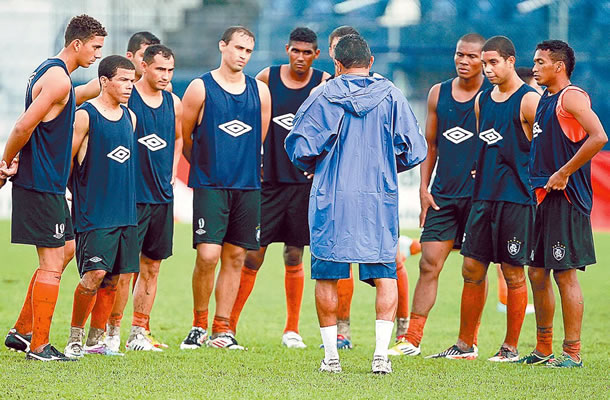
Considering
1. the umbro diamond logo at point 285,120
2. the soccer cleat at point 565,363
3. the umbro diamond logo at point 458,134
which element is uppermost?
the umbro diamond logo at point 285,120

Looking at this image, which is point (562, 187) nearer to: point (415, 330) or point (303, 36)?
→ point (415, 330)

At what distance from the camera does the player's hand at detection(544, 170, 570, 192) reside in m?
7.02

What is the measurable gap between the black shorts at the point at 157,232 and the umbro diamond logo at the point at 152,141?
44 centimetres

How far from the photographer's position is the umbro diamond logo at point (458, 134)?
324 inches

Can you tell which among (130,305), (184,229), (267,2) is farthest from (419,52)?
(130,305)

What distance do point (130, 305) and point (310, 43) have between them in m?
3.92

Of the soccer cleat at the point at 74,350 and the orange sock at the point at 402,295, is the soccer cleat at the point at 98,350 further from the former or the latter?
the orange sock at the point at 402,295

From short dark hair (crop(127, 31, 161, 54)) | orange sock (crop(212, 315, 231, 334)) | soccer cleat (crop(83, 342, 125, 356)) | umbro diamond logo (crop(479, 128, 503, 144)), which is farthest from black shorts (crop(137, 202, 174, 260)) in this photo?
umbro diamond logo (crop(479, 128, 503, 144))

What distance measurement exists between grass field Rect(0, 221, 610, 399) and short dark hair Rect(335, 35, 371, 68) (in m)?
2.02

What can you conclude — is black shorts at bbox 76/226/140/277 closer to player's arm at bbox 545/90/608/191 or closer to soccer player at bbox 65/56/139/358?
soccer player at bbox 65/56/139/358

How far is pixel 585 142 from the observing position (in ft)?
22.9

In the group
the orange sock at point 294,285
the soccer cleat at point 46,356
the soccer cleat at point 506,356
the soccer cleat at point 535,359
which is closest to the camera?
the soccer cleat at point 46,356

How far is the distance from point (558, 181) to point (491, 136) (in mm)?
863

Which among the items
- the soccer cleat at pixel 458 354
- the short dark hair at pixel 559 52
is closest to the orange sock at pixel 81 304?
the soccer cleat at pixel 458 354
